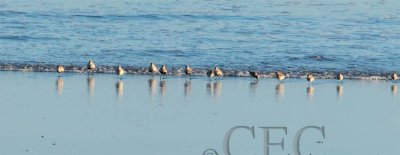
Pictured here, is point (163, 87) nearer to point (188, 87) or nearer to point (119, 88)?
point (188, 87)

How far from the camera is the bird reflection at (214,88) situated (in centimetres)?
1773

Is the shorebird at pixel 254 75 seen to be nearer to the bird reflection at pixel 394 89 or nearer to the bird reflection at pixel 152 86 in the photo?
the bird reflection at pixel 152 86

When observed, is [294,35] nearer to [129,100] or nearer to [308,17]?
[308,17]

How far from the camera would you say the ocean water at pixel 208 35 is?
76.3ft

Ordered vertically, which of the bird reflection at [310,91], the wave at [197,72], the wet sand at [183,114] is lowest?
the wet sand at [183,114]

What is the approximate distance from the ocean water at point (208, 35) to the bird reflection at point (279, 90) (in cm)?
213

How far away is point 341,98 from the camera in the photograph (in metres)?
17.6

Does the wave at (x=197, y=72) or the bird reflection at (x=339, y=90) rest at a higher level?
the wave at (x=197, y=72)

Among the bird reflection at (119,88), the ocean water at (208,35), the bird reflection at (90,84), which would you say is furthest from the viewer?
the ocean water at (208,35)

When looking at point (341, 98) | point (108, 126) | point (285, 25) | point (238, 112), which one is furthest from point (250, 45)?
point (108, 126)

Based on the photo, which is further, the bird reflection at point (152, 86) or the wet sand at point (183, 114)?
the bird reflection at point (152, 86)

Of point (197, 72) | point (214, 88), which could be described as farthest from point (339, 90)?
point (197, 72)

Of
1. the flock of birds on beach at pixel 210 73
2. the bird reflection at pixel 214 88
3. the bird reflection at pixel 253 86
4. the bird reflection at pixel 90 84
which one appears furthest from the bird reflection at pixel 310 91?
the bird reflection at pixel 90 84

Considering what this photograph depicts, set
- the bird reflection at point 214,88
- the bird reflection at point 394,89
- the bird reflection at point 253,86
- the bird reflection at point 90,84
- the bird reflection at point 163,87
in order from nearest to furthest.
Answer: the bird reflection at point 90,84 → the bird reflection at point 214,88 → the bird reflection at point 163,87 → the bird reflection at point 253,86 → the bird reflection at point 394,89
